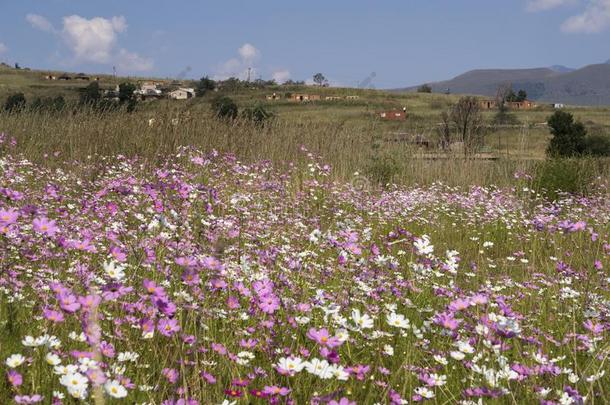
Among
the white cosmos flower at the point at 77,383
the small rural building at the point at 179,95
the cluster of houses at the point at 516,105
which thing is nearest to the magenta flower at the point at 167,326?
the white cosmos flower at the point at 77,383

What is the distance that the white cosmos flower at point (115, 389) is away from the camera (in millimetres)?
1478

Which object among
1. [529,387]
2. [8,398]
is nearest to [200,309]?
[8,398]

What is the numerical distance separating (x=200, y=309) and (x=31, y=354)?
609mm

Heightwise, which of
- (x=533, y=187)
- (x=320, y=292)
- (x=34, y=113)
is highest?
(x=34, y=113)

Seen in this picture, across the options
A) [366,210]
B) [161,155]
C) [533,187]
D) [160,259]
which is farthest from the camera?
[533,187]

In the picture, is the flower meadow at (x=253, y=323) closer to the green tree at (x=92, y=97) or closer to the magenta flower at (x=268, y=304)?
the magenta flower at (x=268, y=304)

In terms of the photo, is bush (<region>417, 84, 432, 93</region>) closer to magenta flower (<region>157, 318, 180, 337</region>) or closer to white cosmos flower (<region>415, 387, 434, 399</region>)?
white cosmos flower (<region>415, 387, 434, 399</region>)

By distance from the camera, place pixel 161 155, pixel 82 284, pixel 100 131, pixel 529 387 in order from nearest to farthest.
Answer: pixel 529 387 < pixel 82 284 < pixel 161 155 < pixel 100 131

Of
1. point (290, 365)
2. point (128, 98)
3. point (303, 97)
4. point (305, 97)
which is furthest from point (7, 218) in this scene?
point (305, 97)

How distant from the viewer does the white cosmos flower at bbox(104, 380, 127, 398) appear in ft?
4.85

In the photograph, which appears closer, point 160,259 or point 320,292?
point 320,292

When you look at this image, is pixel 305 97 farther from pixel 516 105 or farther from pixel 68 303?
pixel 68 303

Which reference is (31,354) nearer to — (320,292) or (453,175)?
(320,292)

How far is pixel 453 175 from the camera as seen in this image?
11.8 meters
